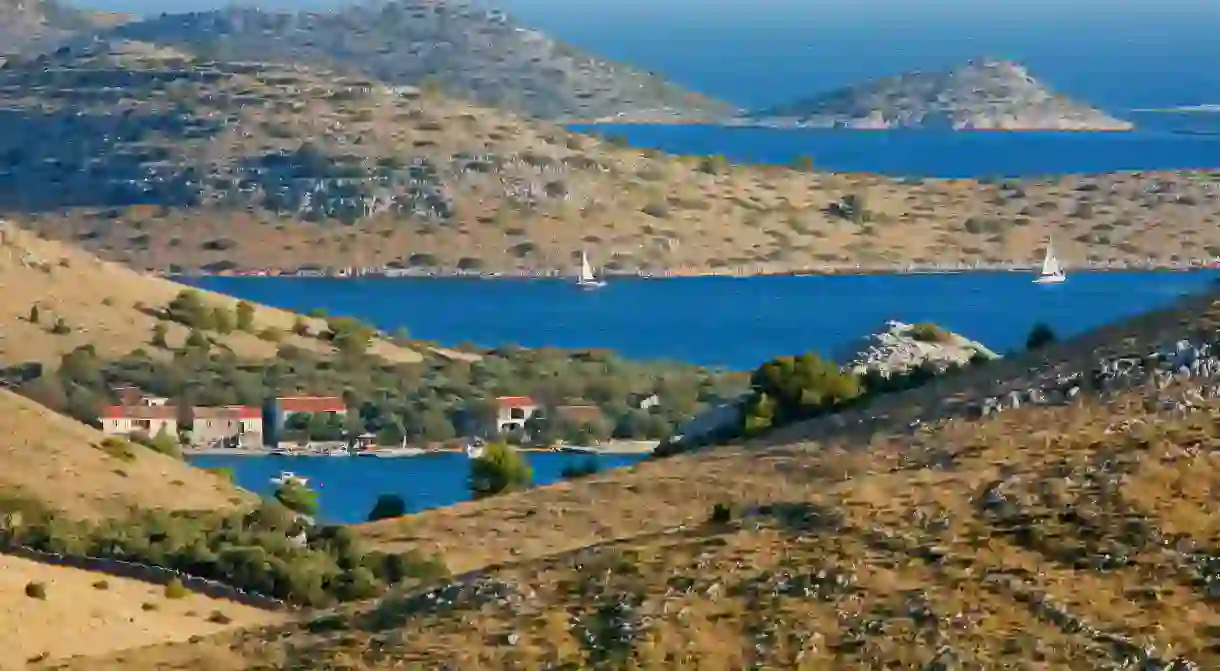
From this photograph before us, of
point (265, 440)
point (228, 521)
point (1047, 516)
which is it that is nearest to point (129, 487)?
point (228, 521)

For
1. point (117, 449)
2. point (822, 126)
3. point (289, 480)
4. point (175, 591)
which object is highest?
point (175, 591)

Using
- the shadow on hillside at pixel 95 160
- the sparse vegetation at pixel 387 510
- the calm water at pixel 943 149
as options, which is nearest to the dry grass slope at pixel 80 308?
the sparse vegetation at pixel 387 510

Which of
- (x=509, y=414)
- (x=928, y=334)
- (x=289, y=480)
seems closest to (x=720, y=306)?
(x=509, y=414)

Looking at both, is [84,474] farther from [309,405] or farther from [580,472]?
[309,405]

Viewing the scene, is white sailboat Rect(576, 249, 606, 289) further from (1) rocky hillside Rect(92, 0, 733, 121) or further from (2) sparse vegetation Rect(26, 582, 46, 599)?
(1) rocky hillside Rect(92, 0, 733, 121)

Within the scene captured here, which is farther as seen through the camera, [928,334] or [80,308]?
[80,308]

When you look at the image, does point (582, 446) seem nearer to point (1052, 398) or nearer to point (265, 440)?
point (265, 440)
